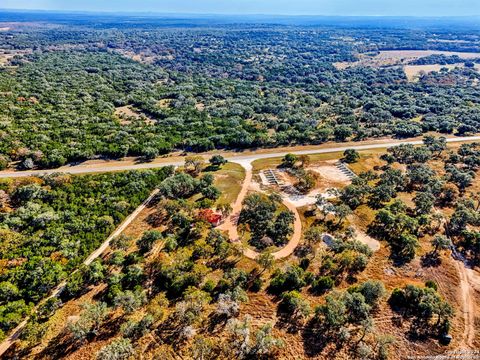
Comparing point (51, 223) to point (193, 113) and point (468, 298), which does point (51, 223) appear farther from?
point (193, 113)

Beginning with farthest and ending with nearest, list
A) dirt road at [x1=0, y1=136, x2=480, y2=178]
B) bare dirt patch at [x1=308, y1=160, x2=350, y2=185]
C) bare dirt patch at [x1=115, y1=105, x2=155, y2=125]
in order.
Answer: bare dirt patch at [x1=115, y1=105, x2=155, y2=125] → dirt road at [x1=0, y1=136, x2=480, y2=178] → bare dirt patch at [x1=308, y1=160, x2=350, y2=185]

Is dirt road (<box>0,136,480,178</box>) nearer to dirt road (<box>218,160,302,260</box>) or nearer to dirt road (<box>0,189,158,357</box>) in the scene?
dirt road (<box>0,189,158,357</box>)

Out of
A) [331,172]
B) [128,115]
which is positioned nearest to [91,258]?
[331,172]

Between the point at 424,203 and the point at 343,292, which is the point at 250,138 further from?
the point at 343,292

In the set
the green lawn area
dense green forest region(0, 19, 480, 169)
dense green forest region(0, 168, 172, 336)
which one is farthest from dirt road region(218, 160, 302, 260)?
dense green forest region(0, 19, 480, 169)

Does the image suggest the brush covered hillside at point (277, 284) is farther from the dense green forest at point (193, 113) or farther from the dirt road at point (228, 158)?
the dense green forest at point (193, 113)

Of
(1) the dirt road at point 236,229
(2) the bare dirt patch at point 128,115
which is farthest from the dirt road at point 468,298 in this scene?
(2) the bare dirt patch at point 128,115

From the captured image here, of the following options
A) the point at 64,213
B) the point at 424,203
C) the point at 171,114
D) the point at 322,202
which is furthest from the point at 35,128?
the point at 424,203
